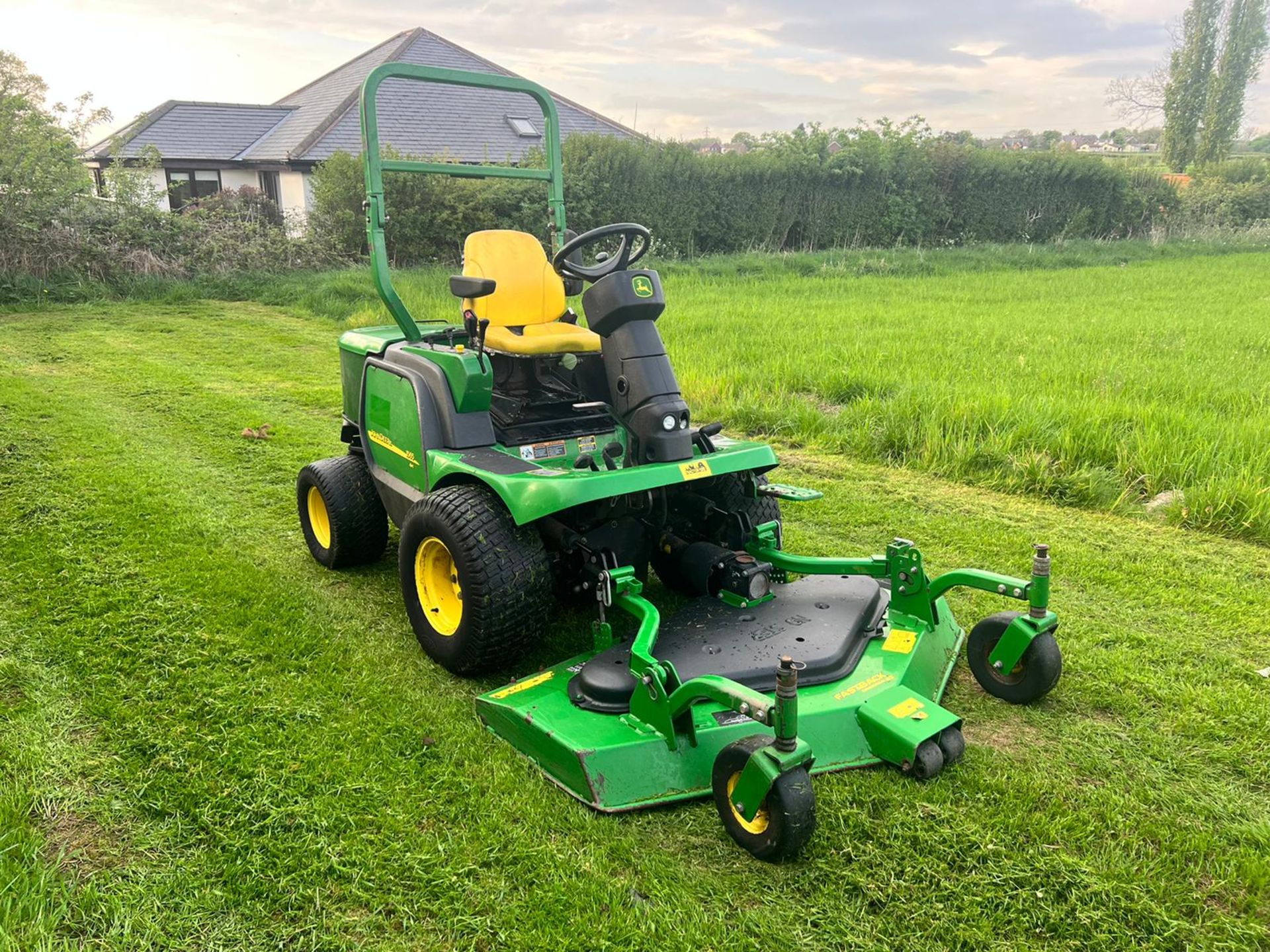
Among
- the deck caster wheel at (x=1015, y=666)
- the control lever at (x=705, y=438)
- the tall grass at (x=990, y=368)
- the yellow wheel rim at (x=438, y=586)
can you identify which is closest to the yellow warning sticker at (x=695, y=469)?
the control lever at (x=705, y=438)

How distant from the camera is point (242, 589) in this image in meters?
3.93

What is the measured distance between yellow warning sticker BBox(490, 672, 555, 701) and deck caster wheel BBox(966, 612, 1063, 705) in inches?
55.2

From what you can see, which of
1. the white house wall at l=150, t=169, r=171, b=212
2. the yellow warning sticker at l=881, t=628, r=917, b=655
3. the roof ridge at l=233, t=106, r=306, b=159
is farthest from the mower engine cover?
the roof ridge at l=233, t=106, r=306, b=159

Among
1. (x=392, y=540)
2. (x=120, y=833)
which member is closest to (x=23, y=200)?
(x=392, y=540)

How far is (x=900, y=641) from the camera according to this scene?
10.0 ft

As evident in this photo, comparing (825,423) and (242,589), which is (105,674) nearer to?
(242,589)

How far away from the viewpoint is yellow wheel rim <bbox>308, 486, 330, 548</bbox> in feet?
14.3

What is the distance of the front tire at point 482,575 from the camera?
2996 millimetres

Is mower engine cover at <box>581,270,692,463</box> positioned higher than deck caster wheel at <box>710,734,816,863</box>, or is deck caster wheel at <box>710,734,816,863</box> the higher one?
mower engine cover at <box>581,270,692,463</box>

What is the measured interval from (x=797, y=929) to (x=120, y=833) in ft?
5.63

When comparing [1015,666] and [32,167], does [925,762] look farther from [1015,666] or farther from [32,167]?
[32,167]

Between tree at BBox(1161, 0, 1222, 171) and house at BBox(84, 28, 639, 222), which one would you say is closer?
house at BBox(84, 28, 639, 222)

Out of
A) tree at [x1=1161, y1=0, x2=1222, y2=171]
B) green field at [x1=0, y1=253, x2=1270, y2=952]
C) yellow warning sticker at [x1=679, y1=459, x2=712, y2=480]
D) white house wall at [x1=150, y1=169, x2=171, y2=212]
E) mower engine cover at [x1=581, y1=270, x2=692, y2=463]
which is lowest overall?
green field at [x1=0, y1=253, x2=1270, y2=952]

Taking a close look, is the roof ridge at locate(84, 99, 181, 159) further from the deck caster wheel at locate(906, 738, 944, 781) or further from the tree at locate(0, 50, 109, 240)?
the deck caster wheel at locate(906, 738, 944, 781)
